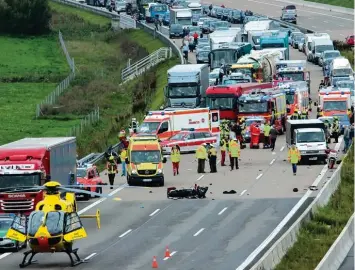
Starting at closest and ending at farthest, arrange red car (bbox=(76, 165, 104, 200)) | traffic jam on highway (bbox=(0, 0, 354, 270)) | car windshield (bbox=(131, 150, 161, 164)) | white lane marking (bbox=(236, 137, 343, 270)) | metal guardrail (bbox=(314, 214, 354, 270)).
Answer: metal guardrail (bbox=(314, 214, 354, 270)), white lane marking (bbox=(236, 137, 343, 270)), traffic jam on highway (bbox=(0, 0, 354, 270)), red car (bbox=(76, 165, 104, 200)), car windshield (bbox=(131, 150, 161, 164))

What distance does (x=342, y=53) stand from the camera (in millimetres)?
108188

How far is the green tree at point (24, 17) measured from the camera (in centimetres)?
14225

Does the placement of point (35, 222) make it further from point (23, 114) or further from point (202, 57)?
point (202, 57)

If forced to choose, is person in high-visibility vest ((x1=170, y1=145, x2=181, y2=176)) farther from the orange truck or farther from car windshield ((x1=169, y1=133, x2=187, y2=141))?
the orange truck

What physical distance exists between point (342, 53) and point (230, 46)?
14.2 metres

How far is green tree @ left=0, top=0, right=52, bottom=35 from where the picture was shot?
14225 cm

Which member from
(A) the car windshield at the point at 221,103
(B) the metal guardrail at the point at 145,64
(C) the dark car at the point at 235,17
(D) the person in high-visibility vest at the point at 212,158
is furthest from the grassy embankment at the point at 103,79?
(C) the dark car at the point at 235,17

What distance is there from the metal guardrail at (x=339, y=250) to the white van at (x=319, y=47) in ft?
199

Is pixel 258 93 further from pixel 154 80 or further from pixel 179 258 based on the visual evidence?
pixel 179 258

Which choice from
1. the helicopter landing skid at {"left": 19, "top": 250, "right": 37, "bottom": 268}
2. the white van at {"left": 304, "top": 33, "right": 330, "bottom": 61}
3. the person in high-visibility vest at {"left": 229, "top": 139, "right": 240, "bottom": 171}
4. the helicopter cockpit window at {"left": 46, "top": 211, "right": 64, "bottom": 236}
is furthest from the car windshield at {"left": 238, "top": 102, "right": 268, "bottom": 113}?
the helicopter cockpit window at {"left": 46, "top": 211, "right": 64, "bottom": 236}

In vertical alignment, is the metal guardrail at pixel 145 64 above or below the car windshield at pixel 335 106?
above

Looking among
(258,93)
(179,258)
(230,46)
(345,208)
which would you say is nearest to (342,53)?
(230,46)

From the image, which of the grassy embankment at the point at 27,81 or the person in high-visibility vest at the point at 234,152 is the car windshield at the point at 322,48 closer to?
the grassy embankment at the point at 27,81

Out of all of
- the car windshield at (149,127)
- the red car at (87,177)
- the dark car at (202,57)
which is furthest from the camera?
the dark car at (202,57)
